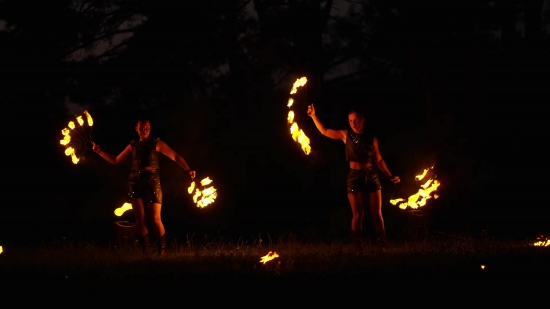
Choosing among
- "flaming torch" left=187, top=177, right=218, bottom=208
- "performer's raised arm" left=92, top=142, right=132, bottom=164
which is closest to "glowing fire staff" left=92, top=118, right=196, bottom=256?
"performer's raised arm" left=92, top=142, right=132, bottom=164

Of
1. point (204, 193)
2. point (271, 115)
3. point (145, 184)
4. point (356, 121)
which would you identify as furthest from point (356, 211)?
point (271, 115)

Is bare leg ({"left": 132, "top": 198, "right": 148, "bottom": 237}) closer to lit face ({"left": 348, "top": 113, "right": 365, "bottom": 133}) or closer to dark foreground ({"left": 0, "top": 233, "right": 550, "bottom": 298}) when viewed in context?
dark foreground ({"left": 0, "top": 233, "right": 550, "bottom": 298})

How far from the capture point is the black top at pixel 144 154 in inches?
467

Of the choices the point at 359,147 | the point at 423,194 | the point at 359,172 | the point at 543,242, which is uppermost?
the point at 359,147

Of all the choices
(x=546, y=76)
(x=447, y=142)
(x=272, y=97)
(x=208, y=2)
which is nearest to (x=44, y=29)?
(x=208, y=2)

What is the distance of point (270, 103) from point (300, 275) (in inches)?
391

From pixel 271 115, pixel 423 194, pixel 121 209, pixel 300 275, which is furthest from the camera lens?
pixel 271 115

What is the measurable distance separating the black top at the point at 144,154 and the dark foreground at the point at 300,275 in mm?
1623

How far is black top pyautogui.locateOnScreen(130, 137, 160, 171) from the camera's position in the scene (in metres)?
11.9

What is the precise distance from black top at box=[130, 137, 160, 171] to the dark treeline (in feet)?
14.6

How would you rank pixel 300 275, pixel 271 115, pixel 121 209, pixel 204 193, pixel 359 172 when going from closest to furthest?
pixel 300 275, pixel 359 172, pixel 204 193, pixel 121 209, pixel 271 115

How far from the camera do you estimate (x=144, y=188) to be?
1178cm

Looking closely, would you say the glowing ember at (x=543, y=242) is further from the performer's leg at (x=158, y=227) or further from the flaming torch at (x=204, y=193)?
the performer's leg at (x=158, y=227)

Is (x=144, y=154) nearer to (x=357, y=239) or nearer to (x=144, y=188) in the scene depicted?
(x=144, y=188)
